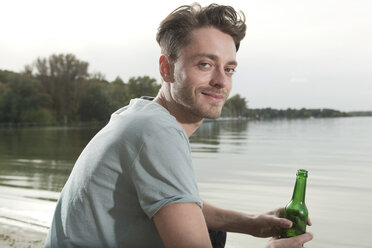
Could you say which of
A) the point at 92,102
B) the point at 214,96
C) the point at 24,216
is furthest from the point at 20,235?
the point at 92,102

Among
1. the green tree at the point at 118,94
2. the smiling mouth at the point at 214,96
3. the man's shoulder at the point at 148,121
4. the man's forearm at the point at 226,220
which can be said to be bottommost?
the man's forearm at the point at 226,220

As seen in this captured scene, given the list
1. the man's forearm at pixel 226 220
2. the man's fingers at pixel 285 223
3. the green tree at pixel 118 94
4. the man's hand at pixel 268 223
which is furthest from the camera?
the green tree at pixel 118 94

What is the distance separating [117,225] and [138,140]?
1.03ft

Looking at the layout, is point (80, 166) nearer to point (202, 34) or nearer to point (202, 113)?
point (202, 113)

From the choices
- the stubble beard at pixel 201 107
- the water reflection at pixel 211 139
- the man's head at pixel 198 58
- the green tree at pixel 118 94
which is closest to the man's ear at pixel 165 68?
the man's head at pixel 198 58

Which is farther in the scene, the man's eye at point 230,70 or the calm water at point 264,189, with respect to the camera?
the calm water at point 264,189

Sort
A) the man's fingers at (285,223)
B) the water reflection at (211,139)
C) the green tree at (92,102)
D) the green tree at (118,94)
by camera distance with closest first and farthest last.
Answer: the man's fingers at (285,223)
the water reflection at (211,139)
the green tree at (92,102)
the green tree at (118,94)

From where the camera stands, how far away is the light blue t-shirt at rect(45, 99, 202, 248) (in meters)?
1.23

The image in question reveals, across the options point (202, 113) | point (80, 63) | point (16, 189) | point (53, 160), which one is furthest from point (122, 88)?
point (202, 113)

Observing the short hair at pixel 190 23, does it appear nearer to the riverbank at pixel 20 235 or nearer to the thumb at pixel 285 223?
the thumb at pixel 285 223

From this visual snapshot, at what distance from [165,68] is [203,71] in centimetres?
19

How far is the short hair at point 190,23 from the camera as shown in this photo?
1.62 meters

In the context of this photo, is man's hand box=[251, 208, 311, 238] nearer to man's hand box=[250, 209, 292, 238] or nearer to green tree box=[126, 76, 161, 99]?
man's hand box=[250, 209, 292, 238]

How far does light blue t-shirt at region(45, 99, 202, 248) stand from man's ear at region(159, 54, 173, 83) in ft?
0.85
